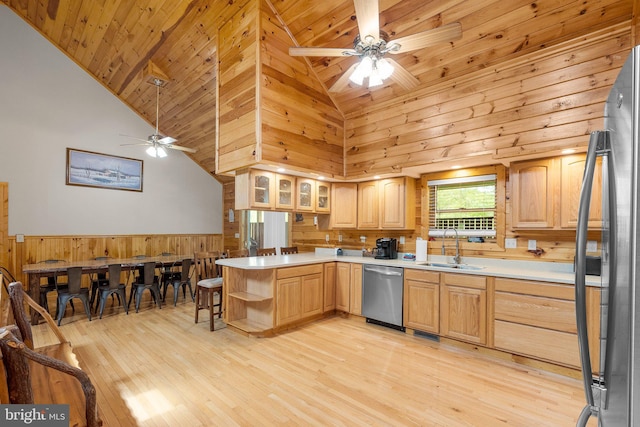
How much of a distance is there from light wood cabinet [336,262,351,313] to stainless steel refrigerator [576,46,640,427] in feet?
11.1

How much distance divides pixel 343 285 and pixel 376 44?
315 centimetres

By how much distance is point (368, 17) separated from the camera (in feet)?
7.33

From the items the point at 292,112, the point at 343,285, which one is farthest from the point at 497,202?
the point at 292,112

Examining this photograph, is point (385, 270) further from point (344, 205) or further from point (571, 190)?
point (571, 190)

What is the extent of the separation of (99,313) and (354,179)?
175 inches

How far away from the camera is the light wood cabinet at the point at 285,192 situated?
420cm

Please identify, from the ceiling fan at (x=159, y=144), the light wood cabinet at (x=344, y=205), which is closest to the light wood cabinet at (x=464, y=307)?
the light wood cabinet at (x=344, y=205)

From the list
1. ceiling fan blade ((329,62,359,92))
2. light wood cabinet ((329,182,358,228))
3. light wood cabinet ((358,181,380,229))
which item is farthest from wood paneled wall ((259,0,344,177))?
ceiling fan blade ((329,62,359,92))

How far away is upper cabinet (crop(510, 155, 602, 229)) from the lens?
2953 millimetres

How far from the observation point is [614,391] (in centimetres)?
84

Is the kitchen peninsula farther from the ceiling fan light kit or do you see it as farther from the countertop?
the ceiling fan light kit

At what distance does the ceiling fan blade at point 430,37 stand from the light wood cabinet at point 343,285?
9.43 feet

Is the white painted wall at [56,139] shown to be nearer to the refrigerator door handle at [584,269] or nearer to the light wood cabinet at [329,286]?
the light wood cabinet at [329,286]

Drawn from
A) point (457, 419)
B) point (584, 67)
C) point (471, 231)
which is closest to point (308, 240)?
point (471, 231)
